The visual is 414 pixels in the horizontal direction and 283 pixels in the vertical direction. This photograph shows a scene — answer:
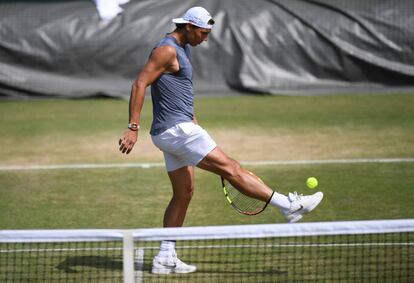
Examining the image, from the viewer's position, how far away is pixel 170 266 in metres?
6.30

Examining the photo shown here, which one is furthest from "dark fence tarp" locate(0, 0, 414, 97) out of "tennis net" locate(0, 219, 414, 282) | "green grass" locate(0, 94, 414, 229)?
"tennis net" locate(0, 219, 414, 282)

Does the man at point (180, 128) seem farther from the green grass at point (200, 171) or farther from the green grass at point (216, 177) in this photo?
the green grass at point (200, 171)

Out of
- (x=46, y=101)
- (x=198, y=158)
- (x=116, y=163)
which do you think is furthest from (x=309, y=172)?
(x=46, y=101)

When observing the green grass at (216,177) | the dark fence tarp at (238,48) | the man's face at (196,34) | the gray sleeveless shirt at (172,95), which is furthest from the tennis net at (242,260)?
the dark fence tarp at (238,48)

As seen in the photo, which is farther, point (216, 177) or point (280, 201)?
point (216, 177)

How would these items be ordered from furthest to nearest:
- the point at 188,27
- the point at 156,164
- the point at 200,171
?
the point at 156,164 < the point at 200,171 < the point at 188,27

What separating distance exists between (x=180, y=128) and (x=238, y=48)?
32.5 ft

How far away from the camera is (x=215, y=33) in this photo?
1608 centimetres

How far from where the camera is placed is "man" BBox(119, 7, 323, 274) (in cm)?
626

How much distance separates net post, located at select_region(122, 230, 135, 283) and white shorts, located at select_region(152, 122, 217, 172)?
5.94 ft

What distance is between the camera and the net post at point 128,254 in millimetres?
4547

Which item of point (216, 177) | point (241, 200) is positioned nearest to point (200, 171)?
point (216, 177)

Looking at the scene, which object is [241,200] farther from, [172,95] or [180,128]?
[172,95]

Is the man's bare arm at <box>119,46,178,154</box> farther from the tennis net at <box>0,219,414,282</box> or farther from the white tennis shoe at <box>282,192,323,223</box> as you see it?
the white tennis shoe at <box>282,192,323,223</box>
